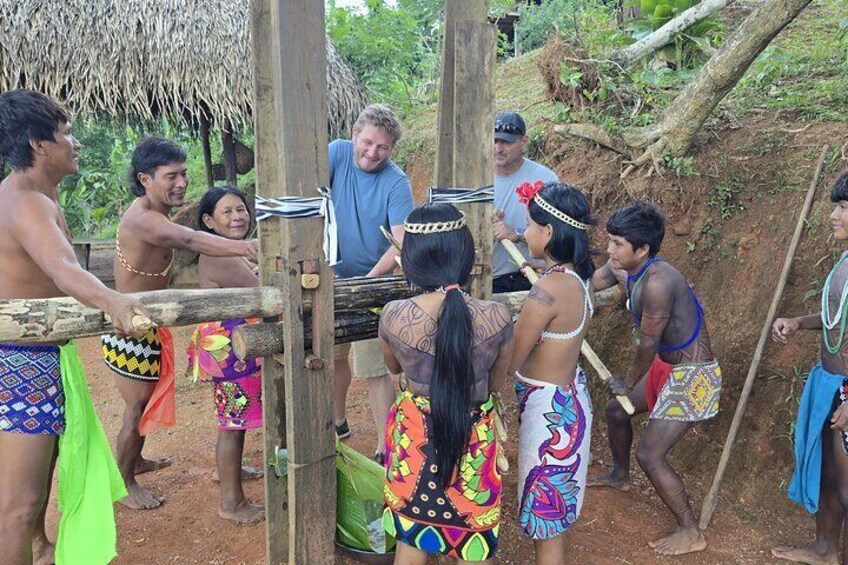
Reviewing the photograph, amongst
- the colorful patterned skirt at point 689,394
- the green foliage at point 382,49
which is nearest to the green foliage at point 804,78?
the colorful patterned skirt at point 689,394

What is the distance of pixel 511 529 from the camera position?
128 inches

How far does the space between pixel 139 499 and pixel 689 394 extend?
10.2ft

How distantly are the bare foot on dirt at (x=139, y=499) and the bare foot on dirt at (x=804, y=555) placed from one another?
11.1 ft

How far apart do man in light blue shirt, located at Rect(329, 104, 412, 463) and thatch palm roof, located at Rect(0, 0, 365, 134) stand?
137 inches

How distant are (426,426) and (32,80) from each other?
5845 mm

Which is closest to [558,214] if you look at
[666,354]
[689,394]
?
[666,354]

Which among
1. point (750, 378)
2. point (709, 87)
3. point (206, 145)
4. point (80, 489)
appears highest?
point (709, 87)

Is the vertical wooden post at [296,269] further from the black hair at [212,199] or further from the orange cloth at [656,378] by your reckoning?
the orange cloth at [656,378]

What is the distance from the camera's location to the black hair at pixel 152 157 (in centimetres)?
315

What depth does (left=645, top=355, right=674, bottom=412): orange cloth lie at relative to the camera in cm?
325

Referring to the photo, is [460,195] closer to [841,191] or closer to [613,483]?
[841,191]

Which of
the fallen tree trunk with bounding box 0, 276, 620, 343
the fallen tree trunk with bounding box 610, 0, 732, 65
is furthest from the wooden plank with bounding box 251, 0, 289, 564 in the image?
the fallen tree trunk with bounding box 610, 0, 732, 65

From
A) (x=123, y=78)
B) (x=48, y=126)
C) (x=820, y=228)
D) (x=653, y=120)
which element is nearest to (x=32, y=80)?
(x=123, y=78)

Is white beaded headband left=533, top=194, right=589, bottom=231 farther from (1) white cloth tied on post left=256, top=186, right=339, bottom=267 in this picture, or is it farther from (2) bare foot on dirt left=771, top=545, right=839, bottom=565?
(2) bare foot on dirt left=771, top=545, right=839, bottom=565
